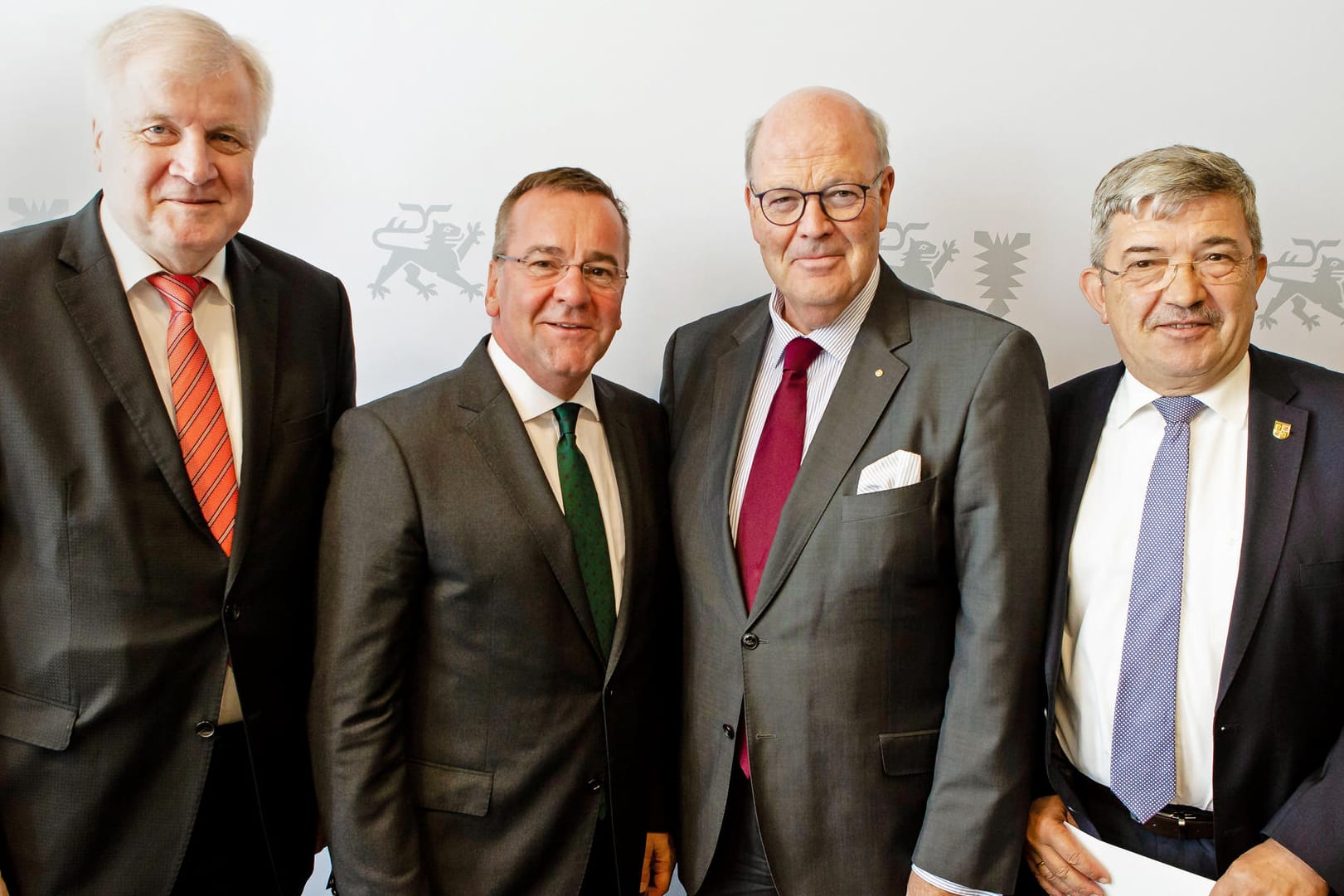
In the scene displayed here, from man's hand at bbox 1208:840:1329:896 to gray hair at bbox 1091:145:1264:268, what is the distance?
108 cm

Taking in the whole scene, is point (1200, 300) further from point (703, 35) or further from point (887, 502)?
point (703, 35)

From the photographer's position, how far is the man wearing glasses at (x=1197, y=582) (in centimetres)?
170

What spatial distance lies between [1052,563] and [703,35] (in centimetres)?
148

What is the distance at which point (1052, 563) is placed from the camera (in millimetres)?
1884

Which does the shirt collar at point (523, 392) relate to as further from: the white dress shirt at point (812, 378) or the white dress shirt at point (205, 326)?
the white dress shirt at point (205, 326)

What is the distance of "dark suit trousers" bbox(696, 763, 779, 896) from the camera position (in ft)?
6.21

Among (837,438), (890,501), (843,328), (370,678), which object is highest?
(843,328)

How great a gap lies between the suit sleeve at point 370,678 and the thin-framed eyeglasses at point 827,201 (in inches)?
34.1

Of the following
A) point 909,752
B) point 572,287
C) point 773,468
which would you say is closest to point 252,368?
point 572,287

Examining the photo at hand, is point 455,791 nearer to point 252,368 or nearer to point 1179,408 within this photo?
point 252,368

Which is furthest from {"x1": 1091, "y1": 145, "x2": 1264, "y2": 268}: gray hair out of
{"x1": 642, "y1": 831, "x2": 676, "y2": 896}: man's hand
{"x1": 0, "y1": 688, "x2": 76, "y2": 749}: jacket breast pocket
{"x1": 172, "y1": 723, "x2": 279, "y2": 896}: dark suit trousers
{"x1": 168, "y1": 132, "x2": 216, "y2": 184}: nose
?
{"x1": 0, "y1": 688, "x2": 76, "y2": 749}: jacket breast pocket

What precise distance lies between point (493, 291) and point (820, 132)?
2.33ft

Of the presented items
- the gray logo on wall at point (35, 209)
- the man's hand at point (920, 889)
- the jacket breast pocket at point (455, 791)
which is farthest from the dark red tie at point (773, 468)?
the gray logo on wall at point (35, 209)

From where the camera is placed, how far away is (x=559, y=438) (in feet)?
6.30
